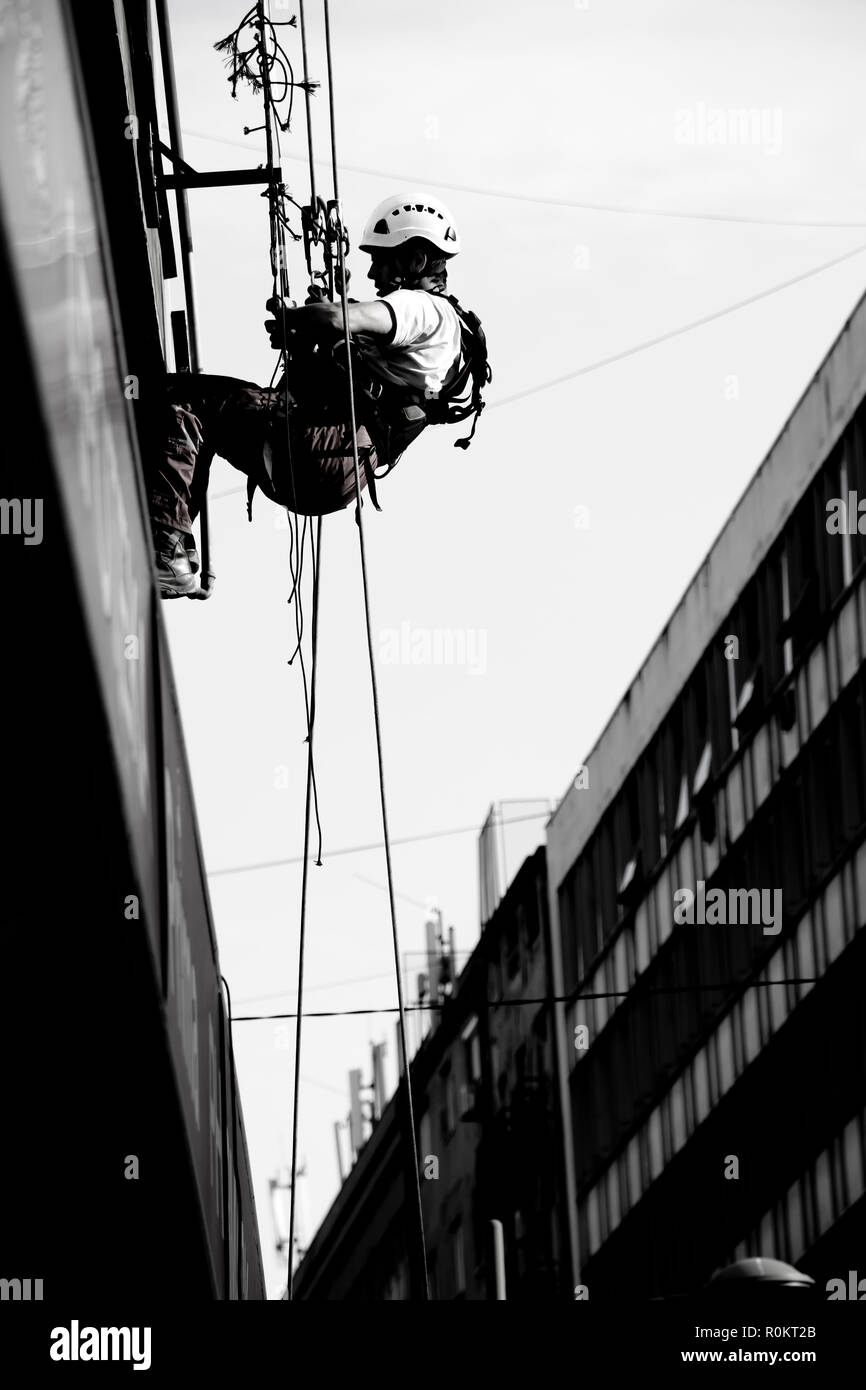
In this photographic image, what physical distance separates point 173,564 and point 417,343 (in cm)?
146

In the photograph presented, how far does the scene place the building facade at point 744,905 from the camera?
94.7 ft

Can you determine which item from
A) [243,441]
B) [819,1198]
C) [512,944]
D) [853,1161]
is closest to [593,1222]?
[512,944]

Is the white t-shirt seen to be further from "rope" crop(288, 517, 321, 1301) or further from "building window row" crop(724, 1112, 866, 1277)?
"building window row" crop(724, 1112, 866, 1277)

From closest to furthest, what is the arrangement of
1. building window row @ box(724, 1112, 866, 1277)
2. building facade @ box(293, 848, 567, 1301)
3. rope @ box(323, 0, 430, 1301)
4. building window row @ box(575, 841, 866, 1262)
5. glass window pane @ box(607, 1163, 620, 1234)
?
rope @ box(323, 0, 430, 1301), building window row @ box(724, 1112, 866, 1277), building window row @ box(575, 841, 866, 1262), glass window pane @ box(607, 1163, 620, 1234), building facade @ box(293, 848, 567, 1301)

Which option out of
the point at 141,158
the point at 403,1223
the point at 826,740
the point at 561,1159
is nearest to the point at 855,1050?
the point at 826,740

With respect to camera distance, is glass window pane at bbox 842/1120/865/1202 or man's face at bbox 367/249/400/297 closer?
man's face at bbox 367/249/400/297

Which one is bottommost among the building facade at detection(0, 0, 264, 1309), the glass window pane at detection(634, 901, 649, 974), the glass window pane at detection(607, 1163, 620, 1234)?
the building facade at detection(0, 0, 264, 1309)

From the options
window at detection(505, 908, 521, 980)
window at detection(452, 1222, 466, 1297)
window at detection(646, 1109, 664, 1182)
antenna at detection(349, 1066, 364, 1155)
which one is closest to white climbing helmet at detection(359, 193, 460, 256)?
window at detection(646, 1109, 664, 1182)

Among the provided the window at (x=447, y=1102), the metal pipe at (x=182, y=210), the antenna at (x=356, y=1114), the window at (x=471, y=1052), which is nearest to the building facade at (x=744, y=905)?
the window at (x=471, y=1052)

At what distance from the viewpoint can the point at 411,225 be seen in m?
9.70

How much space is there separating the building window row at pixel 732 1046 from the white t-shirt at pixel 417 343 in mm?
16381

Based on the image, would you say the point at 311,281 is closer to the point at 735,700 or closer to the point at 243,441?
the point at 243,441

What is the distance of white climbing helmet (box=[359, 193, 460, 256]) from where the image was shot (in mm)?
9711
